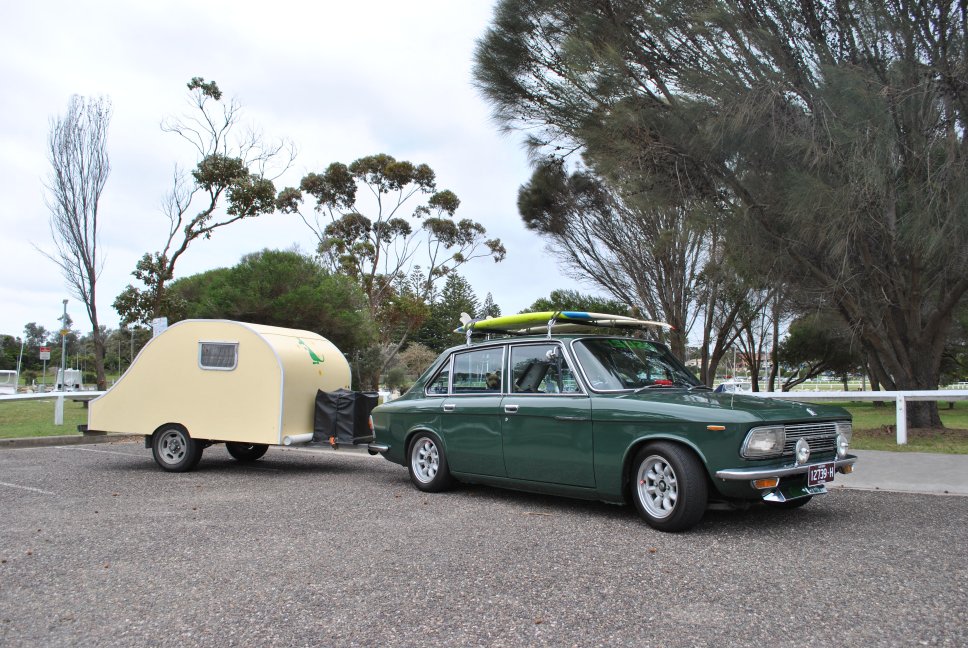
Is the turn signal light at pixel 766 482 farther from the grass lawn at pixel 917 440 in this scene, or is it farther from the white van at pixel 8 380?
the white van at pixel 8 380

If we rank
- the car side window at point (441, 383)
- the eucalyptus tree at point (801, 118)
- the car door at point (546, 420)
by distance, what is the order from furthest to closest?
1. the eucalyptus tree at point (801, 118)
2. the car side window at point (441, 383)
3. the car door at point (546, 420)

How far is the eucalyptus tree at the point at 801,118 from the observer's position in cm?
1028

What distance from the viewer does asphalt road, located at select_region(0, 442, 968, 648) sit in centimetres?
347

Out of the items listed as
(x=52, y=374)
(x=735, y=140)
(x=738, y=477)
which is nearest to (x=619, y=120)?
(x=735, y=140)

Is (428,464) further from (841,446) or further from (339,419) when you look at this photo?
(841,446)

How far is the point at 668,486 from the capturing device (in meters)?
5.51

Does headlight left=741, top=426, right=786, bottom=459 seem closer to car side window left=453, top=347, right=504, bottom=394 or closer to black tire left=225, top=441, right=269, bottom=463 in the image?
car side window left=453, top=347, right=504, bottom=394

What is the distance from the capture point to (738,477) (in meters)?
5.07

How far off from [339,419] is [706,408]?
5.22m

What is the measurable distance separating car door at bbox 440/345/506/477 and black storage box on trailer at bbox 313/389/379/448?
6.85 feet

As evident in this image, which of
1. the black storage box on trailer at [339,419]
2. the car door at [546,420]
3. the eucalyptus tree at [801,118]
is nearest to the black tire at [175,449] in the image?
the black storage box on trailer at [339,419]

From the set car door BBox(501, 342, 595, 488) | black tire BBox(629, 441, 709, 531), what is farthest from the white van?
black tire BBox(629, 441, 709, 531)

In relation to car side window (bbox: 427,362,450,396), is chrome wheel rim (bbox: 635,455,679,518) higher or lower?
lower

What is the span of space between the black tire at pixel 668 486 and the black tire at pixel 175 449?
606cm
